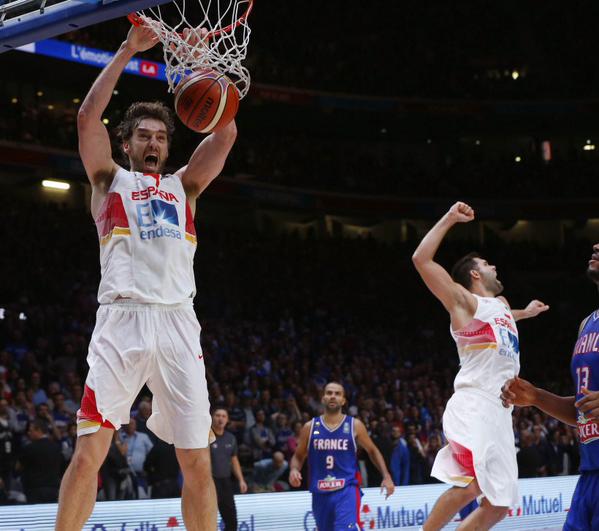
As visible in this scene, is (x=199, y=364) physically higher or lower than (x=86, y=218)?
lower

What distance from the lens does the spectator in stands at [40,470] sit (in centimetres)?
962

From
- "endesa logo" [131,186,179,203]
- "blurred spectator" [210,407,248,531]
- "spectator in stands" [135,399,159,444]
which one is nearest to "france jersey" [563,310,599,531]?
"endesa logo" [131,186,179,203]

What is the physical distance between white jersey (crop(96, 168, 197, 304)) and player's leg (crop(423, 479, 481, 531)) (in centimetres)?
249

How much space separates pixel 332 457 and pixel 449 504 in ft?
8.71

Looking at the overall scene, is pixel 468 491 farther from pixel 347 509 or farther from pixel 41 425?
pixel 41 425

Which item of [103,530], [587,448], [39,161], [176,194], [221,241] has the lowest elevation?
[103,530]

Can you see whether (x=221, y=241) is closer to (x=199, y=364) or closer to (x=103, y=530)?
(x=103, y=530)

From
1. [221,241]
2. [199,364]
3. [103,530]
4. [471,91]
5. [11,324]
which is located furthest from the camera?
[471,91]

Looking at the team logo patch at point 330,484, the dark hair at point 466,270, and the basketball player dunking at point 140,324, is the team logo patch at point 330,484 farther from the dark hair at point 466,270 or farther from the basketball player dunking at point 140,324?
the basketball player dunking at point 140,324

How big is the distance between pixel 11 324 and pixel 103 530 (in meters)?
7.05

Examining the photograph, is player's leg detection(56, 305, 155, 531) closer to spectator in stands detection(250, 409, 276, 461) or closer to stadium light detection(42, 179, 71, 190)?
spectator in stands detection(250, 409, 276, 461)

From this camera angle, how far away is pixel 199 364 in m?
4.21

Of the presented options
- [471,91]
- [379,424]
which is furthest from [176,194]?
[471,91]

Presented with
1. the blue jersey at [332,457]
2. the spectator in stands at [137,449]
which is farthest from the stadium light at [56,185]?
the blue jersey at [332,457]
